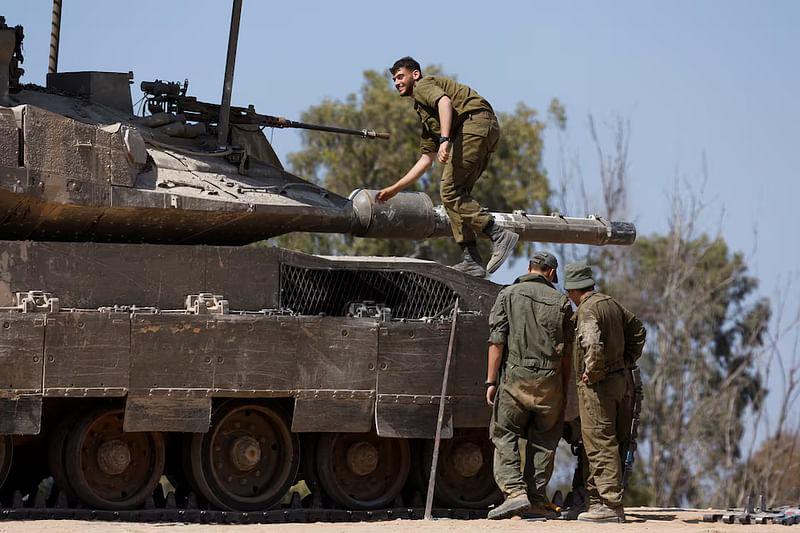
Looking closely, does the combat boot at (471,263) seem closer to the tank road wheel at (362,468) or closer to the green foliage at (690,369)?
the tank road wheel at (362,468)

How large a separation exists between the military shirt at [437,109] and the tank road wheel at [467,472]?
2.89 metres

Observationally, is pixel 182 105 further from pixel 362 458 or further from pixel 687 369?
pixel 687 369

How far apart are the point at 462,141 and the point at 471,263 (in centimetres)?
122

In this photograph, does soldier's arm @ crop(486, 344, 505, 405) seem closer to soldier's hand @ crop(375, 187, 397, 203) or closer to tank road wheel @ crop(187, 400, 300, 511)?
soldier's hand @ crop(375, 187, 397, 203)

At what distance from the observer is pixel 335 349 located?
528 inches

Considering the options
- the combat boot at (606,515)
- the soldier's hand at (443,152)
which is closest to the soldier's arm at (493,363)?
the combat boot at (606,515)

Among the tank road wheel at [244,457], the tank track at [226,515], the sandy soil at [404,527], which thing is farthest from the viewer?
the tank road wheel at [244,457]

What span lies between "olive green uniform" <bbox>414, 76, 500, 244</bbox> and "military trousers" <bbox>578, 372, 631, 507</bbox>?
7.03 feet

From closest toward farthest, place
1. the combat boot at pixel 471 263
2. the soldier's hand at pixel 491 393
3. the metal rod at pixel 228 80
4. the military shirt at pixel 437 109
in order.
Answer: the soldier's hand at pixel 491 393 → the military shirt at pixel 437 109 → the combat boot at pixel 471 263 → the metal rod at pixel 228 80

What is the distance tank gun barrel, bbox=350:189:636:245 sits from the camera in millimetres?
14602

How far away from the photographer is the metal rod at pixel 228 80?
14.6 m

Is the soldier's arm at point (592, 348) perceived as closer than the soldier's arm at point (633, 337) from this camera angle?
Yes

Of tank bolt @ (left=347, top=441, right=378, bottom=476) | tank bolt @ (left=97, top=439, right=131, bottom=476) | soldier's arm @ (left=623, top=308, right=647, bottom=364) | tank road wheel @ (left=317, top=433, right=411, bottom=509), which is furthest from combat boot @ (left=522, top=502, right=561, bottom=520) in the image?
tank bolt @ (left=97, top=439, right=131, bottom=476)

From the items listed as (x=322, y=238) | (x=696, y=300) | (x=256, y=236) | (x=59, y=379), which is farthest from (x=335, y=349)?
(x=696, y=300)
